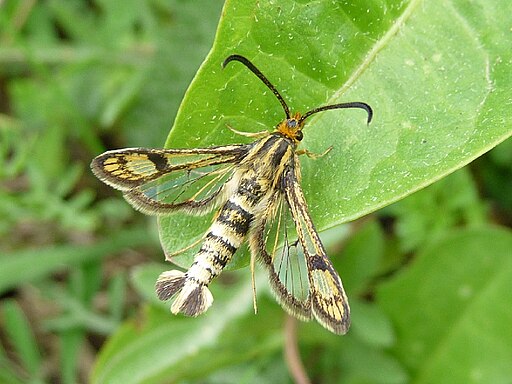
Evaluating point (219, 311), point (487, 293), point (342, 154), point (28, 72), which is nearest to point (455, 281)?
point (487, 293)

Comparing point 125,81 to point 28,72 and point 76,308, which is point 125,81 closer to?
point 28,72

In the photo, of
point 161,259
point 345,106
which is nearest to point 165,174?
point 345,106

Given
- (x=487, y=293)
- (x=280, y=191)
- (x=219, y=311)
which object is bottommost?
(x=487, y=293)

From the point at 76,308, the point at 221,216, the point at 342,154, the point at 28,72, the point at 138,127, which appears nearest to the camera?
the point at 342,154

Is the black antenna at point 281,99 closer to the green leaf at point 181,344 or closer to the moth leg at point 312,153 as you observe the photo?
the moth leg at point 312,153

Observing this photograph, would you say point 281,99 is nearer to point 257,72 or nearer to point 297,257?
point 257,72

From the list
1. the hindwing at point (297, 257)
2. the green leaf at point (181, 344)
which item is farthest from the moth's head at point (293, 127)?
the green leaf at point (181, 344)
